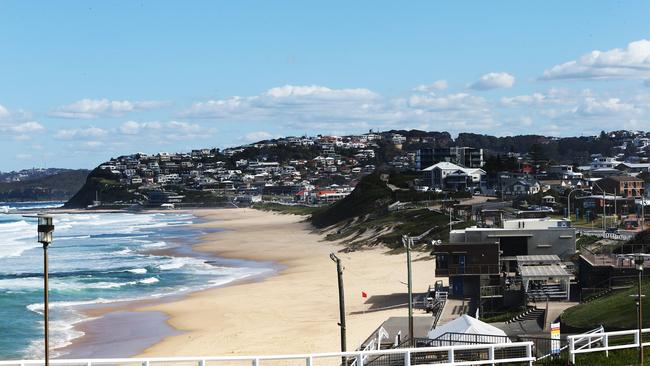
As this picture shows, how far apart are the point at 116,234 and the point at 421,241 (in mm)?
56367

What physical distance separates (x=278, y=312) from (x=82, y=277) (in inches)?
835

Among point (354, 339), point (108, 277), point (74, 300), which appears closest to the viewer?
point (354, 339)

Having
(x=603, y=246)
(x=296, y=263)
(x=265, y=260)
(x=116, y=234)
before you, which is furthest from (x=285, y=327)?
(x=116, y=234)

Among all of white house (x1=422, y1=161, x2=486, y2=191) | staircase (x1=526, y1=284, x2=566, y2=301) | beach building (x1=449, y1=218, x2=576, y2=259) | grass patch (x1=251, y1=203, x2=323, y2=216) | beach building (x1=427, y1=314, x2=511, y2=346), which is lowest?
grass patch (x1=251, y1=203, x2=323, y2=216)

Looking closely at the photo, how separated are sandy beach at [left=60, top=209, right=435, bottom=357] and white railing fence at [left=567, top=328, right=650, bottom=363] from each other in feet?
37.0

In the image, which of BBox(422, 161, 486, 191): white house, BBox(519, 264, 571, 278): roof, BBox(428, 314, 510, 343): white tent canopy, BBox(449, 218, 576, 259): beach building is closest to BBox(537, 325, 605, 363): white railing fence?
BBox(428, 314, 510, 343): white tent canopy

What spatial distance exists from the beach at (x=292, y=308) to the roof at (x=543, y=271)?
5.18m

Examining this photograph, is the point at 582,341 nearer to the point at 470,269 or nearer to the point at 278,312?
the point at 470,269

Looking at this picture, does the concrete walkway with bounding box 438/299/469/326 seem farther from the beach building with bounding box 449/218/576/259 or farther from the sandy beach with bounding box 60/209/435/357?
the beach building with bounding box 449/218/576/259

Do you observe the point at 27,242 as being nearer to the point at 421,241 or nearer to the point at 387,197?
the point at 387,197

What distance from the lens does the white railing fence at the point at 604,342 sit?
1647cm

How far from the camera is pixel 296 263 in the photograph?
2549 inches

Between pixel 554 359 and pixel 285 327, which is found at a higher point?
pixel 554 359

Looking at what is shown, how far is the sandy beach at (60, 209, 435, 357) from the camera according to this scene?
106ft
